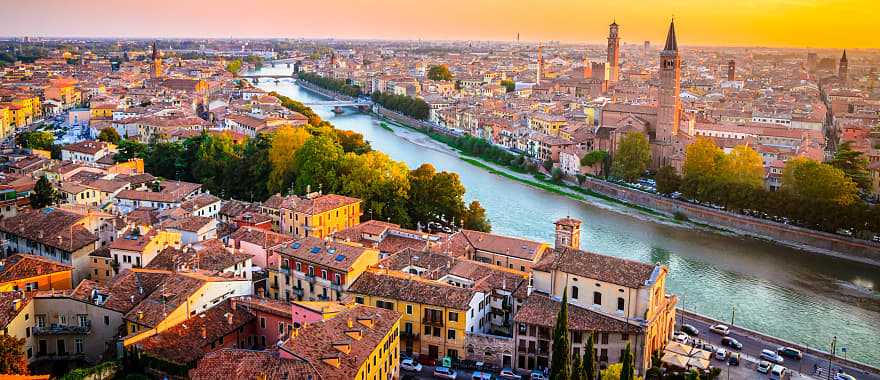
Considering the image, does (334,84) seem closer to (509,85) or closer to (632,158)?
(509,85)

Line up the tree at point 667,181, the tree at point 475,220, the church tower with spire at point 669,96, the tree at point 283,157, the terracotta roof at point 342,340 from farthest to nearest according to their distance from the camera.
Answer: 1. the church tower with spire at point 669,96
2. the tree at point 667,181
3. the tree at point 283,157
4. the tree at point 475,220
5. the terracotta roof at point 342,340

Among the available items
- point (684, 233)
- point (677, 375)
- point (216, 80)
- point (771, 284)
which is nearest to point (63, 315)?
point (677, 375)

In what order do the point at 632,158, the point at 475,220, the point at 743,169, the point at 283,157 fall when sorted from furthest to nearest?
the point at 632,158, the point at 283,157, the point at 743,169, the point at 475,220

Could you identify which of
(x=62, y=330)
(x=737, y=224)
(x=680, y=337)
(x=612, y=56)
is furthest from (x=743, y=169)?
(x=612, y=56)

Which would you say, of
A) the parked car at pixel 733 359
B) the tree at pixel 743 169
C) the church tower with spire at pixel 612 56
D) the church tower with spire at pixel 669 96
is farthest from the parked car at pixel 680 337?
the church tower with spire at pixel 612 56

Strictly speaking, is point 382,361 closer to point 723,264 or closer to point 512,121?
point 723,264

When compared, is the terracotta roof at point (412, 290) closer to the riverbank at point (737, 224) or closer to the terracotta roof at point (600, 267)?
the terracotta roof at point (600, 267)
